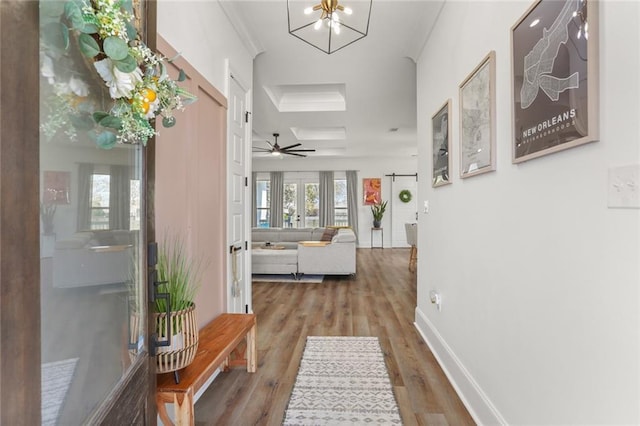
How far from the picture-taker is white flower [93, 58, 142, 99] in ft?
2.51

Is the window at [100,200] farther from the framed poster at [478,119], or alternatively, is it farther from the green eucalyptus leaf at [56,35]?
the framed poster at [478,119]

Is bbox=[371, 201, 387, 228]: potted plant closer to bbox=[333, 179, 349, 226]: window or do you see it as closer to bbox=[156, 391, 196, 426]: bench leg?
bbox=[333, 179, 349, 226]: window

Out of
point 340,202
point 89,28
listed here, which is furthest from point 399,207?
point 89,28

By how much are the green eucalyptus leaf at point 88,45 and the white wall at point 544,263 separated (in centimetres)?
135


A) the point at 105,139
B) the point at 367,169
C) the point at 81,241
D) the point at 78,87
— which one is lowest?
the point at 81,241

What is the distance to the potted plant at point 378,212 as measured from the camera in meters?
9.38

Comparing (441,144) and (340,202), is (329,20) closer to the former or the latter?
(441,144)

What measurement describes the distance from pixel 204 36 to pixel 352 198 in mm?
7690

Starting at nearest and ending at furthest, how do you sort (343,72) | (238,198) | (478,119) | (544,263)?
1. (544,263)
2. (478,119)
3. (238,198)
4. (343,72)

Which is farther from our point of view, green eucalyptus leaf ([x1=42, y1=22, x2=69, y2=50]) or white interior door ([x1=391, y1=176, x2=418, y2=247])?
white interior door ([x1=391, y1=176, x2=418, y2=247])

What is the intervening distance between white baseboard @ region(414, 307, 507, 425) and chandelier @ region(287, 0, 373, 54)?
234 cm

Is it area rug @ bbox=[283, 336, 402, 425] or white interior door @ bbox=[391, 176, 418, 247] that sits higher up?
white interior door @ bbox=[391, 176, 418, 247]

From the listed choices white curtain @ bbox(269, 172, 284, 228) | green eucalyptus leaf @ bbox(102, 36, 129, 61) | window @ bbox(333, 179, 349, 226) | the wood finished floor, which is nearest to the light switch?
green eucalyptus leaf @ bbox(102, 36, 129, 61)

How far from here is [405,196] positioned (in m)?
9.51
